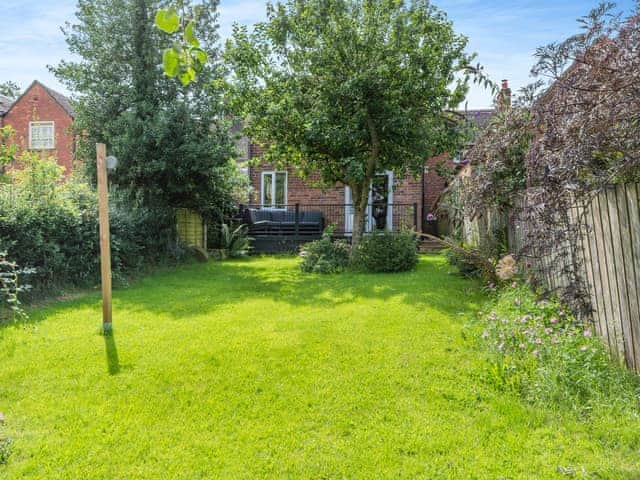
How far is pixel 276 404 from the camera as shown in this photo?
9.53ft

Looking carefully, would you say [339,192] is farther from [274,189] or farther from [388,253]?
[388,253]

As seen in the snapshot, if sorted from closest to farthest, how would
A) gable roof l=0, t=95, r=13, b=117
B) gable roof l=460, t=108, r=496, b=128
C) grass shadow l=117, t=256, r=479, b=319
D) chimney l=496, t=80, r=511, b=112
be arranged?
chimney l=496, t=80, r=511, b=112 < gable roof l=460, t=108, r=496, b=128 < grass shadow l=117, t=256, r=479, b=319 < gable roof l=0, t=95, r=13, b=117

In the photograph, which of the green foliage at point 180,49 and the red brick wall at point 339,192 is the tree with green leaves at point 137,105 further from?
the green foliage at point 180,49

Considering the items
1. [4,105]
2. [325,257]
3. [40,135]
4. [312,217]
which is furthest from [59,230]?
[4,105]

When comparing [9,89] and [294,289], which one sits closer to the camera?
[294,289]

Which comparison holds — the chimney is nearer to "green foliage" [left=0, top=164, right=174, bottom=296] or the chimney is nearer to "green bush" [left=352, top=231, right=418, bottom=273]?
"green bush" [left=352, top=231, right=418, bottom=273]

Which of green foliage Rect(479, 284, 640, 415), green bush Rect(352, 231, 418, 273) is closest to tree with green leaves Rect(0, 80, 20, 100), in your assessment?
green bush Rect(352, 231, 418, 273)

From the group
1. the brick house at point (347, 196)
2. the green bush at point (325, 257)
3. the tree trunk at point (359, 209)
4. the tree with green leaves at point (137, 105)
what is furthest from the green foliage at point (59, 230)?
the brick house at point (347, 196)

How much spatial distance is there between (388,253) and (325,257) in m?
1.37

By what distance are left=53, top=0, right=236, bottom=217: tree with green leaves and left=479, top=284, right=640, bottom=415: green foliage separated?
7745mm

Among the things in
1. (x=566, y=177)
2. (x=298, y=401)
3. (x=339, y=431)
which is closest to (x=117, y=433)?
(x=298, y=401)

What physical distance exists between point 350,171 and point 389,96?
5.35 feet

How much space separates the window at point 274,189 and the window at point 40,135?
11.8 m

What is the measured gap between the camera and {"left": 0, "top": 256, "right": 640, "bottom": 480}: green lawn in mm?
2246
